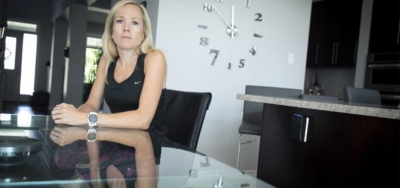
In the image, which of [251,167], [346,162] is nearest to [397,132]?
[346,162]

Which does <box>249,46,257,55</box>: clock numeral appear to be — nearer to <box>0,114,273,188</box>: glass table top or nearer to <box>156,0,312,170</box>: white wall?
<box>156,0,312,170</box>: white wall

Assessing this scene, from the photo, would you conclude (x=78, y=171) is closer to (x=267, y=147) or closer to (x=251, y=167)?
(x=267, y=147)

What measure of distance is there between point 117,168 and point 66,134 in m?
0.54

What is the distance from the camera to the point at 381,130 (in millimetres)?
1506

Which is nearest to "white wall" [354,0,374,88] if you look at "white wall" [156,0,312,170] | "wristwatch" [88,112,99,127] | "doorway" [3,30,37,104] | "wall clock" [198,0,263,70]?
"white wall" [156,0,312,170]

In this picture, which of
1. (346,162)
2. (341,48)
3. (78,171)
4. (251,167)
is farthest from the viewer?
(341,48)

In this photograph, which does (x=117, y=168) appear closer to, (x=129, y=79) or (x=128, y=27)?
(x=129, y=79)

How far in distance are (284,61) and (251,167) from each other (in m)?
1.30

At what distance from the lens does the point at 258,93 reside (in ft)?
10.7

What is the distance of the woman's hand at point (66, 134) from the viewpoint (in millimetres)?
1128

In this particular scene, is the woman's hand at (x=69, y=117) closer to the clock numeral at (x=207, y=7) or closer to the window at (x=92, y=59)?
the clock numeral at (x=207, y=7)

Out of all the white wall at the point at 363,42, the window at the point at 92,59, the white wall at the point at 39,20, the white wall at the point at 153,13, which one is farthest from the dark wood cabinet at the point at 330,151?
the white wall at the point at 39,20

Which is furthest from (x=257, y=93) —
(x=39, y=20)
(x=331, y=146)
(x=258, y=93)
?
(x=39, y=20)

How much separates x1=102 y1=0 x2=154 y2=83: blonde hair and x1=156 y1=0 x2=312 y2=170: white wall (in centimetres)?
161
